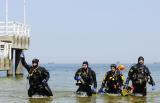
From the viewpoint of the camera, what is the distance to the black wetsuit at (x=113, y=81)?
20375 mm

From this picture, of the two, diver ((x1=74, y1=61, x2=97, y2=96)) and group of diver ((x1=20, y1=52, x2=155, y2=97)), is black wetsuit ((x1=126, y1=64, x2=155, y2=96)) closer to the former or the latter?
group of diver ((x1=20, y1=52, x2=155, y2=97))

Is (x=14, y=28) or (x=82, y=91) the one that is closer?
(x=82, y=91)

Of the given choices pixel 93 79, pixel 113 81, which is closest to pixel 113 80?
pixel 113 81

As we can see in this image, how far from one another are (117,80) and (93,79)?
113 cm

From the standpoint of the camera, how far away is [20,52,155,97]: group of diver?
752 inches

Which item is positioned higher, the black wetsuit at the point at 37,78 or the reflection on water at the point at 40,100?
the black wetsuit at the point at 37,78

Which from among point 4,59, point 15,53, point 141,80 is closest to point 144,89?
point 141,80

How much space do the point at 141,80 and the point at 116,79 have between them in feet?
3.28

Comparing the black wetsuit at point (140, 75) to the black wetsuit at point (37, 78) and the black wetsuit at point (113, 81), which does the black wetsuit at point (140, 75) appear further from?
the black wetsuit at point (37, 78)

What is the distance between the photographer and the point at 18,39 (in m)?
44.0

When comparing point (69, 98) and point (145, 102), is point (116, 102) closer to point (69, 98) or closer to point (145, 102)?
point (145, 102)

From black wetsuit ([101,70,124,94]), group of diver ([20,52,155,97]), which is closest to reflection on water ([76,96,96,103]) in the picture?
group of diver ([20,52,155,97])

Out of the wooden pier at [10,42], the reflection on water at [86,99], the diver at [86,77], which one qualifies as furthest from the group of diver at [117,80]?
the wooden pier at [10,42]

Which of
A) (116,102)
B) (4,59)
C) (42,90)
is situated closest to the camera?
(116,102)
